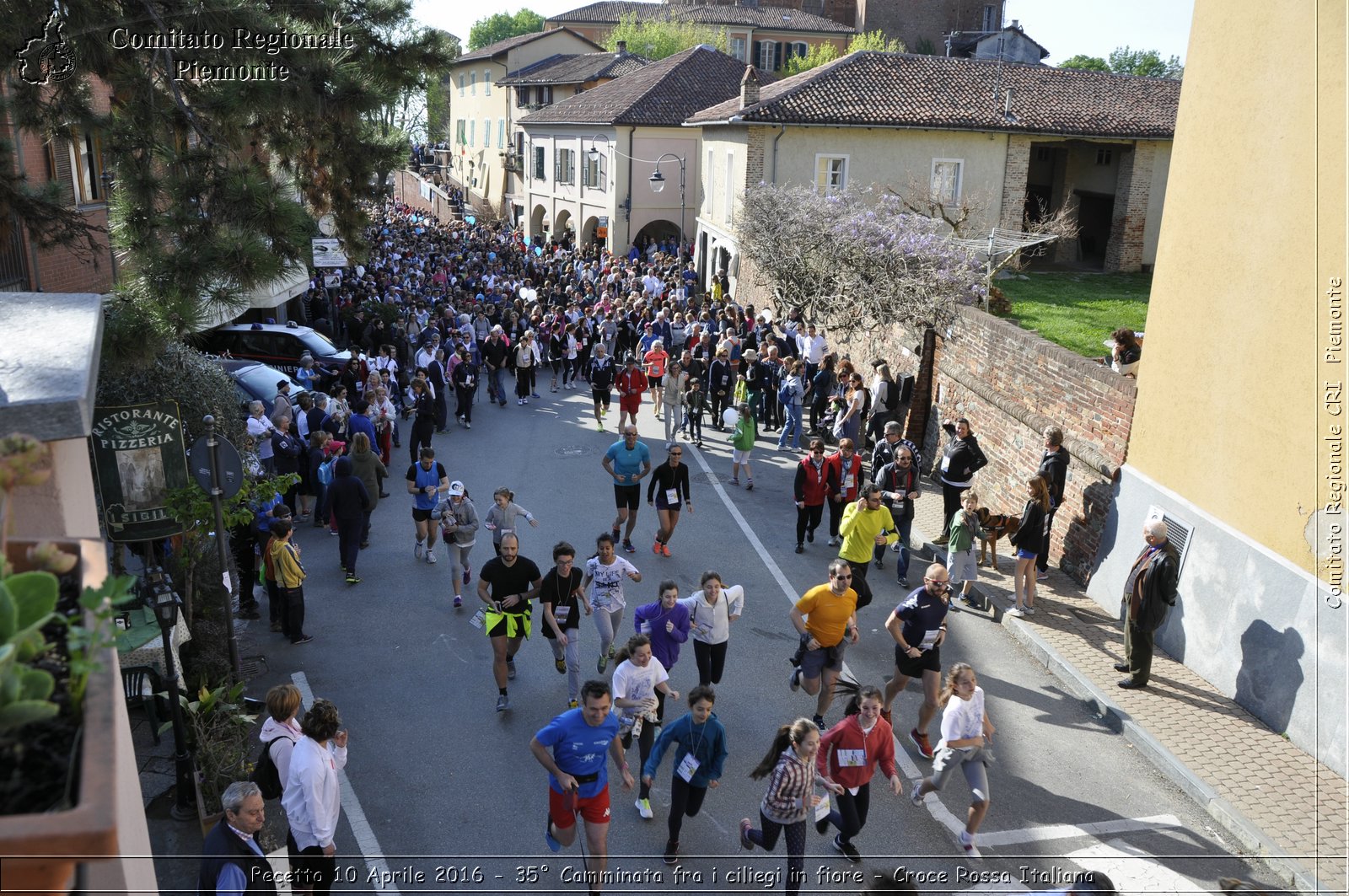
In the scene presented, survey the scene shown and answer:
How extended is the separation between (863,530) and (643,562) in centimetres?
322

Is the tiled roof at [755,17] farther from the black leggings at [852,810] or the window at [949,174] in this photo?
the black leggings at [852,810]

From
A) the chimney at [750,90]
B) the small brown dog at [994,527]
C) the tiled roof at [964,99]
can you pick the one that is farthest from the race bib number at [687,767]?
the chimney at [750,90]

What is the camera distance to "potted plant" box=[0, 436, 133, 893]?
89.5 inches

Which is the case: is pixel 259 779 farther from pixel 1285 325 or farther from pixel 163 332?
pixel 1285 325

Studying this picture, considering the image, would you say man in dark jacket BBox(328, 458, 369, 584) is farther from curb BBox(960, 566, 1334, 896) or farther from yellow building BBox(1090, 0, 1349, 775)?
yellow building BBox(1090, 0, 1349, 775)

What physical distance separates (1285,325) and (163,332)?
30.8 ft

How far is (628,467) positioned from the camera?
39.8 feet

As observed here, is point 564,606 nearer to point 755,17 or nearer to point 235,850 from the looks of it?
point 235,850

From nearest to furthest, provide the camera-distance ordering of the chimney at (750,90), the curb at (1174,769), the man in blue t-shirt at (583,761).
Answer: the man in blue t-shirt at (583,761)
the curb at (1174,769)
the chimney at (750,90)

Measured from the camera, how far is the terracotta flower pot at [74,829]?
2.24 m

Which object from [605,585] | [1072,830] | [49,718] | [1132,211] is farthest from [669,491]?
[1132,211]

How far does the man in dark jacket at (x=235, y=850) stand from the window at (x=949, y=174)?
2683 cm

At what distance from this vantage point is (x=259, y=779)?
616cm

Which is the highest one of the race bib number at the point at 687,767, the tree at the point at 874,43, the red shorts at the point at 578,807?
the tree at the point at 874,43
